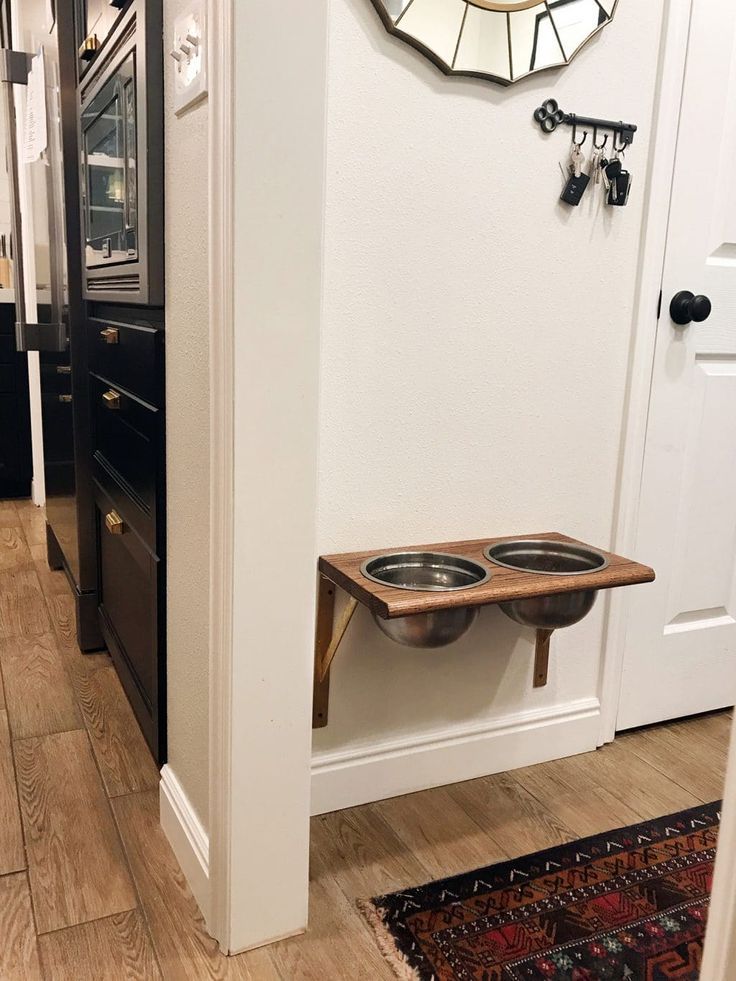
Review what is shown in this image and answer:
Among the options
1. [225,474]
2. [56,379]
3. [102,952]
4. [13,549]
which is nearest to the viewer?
[225,474]

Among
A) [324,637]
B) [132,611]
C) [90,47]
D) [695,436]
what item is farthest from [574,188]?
[132,611]

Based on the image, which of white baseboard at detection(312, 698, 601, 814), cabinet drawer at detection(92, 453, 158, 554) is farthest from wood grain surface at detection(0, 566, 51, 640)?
white baseboard at detection(312, 698, 601, 814)

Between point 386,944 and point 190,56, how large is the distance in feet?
4.39

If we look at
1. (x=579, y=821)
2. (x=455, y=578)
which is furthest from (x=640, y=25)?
(x=579, y=821)

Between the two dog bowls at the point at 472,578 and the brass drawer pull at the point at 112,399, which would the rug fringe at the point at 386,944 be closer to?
the two dog bowls at the point at 472,578

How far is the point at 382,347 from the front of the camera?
4.96 ft

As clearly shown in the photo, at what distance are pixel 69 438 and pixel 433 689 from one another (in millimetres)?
1360

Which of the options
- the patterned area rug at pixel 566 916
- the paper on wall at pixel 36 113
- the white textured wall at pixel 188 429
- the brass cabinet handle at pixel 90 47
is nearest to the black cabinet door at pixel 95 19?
the brass cabinet handle at pixel 90 47

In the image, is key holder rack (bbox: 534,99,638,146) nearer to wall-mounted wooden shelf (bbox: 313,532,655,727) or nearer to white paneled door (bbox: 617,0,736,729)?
white paneled door (bbox: 617,0,736,729)

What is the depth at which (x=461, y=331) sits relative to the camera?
158 centimetres

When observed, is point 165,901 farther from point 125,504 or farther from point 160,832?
point 125,504

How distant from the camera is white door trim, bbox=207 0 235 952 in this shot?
107 centimetres

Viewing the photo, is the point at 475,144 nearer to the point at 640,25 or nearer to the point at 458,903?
the point at 640,25

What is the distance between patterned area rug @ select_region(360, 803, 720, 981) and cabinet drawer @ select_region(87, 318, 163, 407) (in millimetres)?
961
